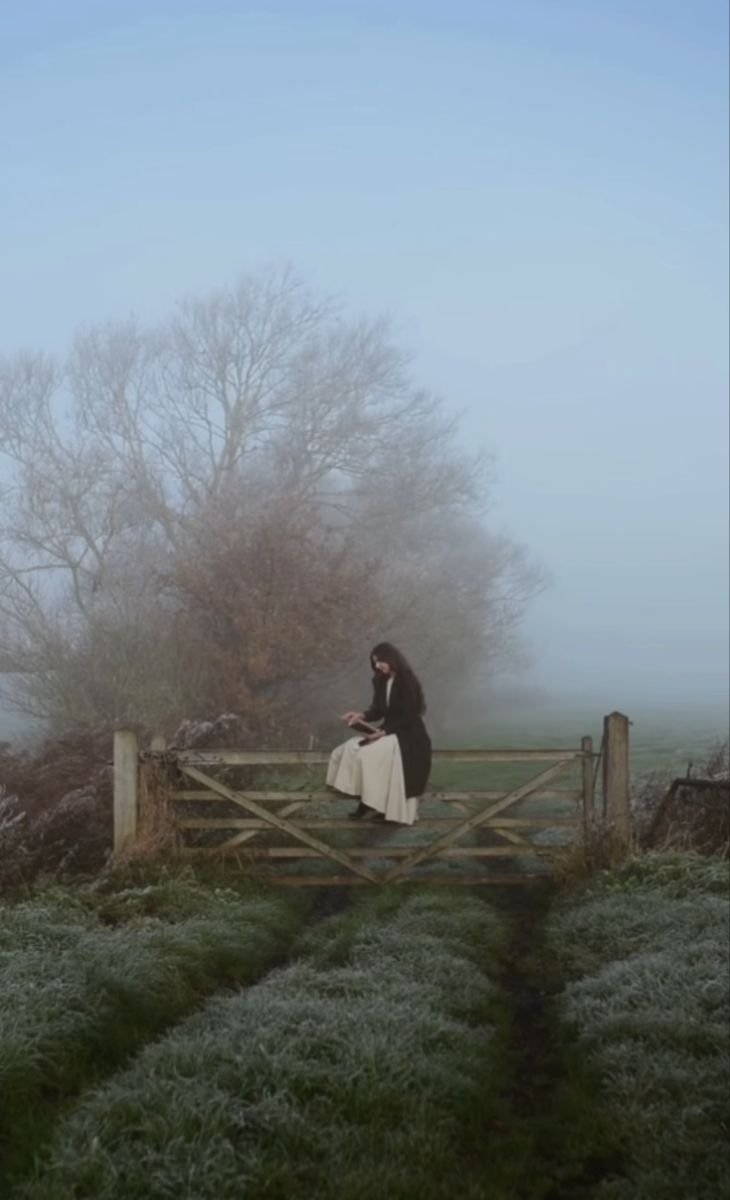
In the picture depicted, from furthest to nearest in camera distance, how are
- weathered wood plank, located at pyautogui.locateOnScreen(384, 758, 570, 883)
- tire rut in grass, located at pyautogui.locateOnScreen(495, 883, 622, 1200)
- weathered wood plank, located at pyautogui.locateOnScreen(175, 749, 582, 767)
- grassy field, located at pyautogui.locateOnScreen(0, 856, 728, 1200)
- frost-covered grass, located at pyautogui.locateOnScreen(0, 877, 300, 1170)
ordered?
weathered wood plank, located at pyautogui.locateOnScreen(384, 758, 570, 883)
weathered wood plank, located at pyautogui.locateOnScreen(175, 749, 582, 767)
frost-covered grass, located at pyautogui.locateOnScreen(0, 877, 300, 1170)
tire rut in grass, located at pyautogui.locateOnScreen(495, 883, 622, 1200)
grassy field, located at pyautogui.locateOnScreen(0, 856, 728, 1200)

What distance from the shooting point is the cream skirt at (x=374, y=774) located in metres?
9.88

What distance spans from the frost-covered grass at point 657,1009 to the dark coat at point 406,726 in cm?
166

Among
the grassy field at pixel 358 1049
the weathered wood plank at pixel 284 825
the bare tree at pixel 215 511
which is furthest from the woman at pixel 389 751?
the bare tree at pixel 215 511

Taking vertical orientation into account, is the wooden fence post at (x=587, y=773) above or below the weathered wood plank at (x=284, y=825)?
above

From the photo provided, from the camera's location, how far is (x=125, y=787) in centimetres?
1010

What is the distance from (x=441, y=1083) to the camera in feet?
17.1

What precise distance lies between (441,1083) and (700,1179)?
1.24 metres

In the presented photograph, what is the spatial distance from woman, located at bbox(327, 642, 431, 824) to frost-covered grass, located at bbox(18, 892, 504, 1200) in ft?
9.82

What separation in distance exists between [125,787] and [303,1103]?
561 centimetres

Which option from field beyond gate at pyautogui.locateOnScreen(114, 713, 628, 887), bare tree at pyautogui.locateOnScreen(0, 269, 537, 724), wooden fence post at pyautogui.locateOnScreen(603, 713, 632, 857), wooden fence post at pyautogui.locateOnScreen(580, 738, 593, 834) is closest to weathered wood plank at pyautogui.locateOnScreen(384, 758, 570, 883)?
field beyond gate at pyautogui.locateOnScreen(114, 713, 628, 887)

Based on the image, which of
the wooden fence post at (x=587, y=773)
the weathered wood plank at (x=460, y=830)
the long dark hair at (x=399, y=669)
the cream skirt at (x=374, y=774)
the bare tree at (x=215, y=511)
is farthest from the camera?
the bare tree at (x=215, y=511)

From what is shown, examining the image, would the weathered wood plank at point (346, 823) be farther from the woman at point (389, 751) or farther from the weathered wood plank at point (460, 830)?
the woman at point (389, 751)

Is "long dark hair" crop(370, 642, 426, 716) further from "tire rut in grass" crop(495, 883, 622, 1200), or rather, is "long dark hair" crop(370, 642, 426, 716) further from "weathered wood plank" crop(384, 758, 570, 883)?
"tire rut in grass" crop(495, 883, 622, 1200)

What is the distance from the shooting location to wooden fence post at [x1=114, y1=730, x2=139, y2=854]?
1004 cm
